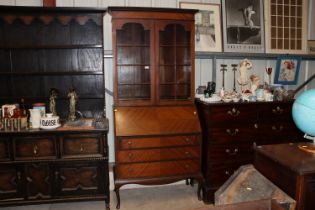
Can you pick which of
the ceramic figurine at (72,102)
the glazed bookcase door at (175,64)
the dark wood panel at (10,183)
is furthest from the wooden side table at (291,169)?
the dark wood panel at (10,183)

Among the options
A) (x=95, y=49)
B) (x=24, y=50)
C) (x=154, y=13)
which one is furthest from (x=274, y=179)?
(x=24, y=50)

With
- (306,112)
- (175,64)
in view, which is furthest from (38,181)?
(306,112)

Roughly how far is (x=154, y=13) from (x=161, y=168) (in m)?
1.60

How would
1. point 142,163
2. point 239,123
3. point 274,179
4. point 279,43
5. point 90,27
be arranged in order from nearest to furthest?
point 274,179
point 142,163
point 239,123
point 90,27
point 279,43

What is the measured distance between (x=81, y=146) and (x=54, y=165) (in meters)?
0.32

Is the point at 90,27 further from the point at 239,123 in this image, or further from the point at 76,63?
the point at 239,123

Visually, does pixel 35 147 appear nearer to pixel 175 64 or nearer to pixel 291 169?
pixel 175 64

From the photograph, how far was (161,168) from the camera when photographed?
2699 mm

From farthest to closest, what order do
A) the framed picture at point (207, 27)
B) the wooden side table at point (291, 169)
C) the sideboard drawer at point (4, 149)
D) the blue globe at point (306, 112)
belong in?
the framed picture at point (207, 27) < the sideboard drawer at point (4, 149) < the blue globe at point (306, 112) < the wooden side table at point (291, 169)

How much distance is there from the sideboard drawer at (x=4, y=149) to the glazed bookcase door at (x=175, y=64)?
5.10 feet

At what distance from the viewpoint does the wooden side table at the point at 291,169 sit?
1.32 metres

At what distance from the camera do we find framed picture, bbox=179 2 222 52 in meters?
3.27

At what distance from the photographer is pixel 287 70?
360cm

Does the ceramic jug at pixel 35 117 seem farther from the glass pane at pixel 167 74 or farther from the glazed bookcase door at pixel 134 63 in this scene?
the glass pane at pixel 167 74
